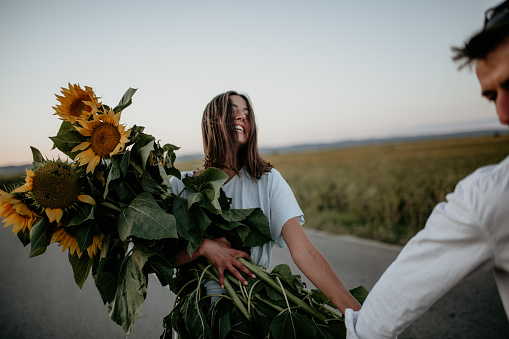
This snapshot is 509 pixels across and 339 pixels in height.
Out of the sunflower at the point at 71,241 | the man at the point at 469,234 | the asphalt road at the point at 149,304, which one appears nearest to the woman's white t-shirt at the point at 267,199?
the sunflower at the point at 71,241

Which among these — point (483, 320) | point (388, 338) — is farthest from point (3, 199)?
point (483, 320)

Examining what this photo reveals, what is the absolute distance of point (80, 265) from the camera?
1547mm

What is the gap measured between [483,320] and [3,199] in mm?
4147

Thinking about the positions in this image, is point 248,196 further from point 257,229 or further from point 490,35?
point 490,35

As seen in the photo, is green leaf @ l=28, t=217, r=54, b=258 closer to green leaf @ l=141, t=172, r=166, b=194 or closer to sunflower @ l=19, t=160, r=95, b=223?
sunflower @ l=19, t=160, r=95, b=223

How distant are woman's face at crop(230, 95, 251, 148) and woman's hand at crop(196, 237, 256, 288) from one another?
2.40 feet

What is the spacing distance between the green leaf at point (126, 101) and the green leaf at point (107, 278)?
68 centimetres

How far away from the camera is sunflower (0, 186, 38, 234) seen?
4.57 ft

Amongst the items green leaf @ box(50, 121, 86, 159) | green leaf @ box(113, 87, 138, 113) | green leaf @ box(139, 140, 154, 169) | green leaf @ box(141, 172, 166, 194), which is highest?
green leaf @ box(113, 87, 138, 113)

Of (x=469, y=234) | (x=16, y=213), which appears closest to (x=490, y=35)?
(x=469, y=234)

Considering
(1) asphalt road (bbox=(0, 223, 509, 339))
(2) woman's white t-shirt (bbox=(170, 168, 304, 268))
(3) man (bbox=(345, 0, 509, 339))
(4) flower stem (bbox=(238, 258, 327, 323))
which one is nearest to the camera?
(3) man (bbox=(345, 0, 509, 339))

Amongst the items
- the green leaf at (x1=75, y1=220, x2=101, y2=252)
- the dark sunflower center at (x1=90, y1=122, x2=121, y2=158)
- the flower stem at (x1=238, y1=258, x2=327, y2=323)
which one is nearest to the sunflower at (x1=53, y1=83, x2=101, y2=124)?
the dark sunflower center at (x1=90, y1=122, x2=121, y2=158)

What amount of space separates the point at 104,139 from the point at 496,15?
1.47 m

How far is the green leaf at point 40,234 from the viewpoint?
1400 millimetres
